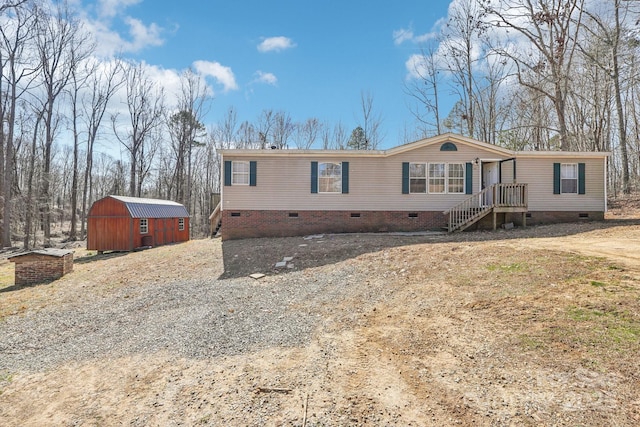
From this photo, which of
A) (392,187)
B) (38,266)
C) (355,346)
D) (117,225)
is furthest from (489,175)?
(117,225)

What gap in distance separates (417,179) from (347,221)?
11.1ft

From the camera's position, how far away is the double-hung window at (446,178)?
12.8 metres

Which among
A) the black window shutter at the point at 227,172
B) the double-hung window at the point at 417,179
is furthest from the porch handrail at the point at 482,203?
the black window shutter at the point at 227,172

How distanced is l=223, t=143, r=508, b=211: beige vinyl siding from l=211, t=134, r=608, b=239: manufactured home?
0.14 ft

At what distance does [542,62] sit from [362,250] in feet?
59.1

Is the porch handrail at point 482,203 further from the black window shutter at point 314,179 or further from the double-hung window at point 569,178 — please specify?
the black window shutter at point 314,179

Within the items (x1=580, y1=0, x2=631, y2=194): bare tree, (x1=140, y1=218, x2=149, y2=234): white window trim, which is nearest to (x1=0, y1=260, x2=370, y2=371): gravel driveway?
(x1=140, y1=218, x2=149, y2=234): white window trim

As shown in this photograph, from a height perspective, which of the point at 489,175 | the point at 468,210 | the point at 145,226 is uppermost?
the point at 489,175

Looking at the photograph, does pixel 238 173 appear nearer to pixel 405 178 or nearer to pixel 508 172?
pixel 405 178

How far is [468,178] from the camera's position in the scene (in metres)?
12.8

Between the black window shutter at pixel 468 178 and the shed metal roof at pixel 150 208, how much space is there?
51.5 feet

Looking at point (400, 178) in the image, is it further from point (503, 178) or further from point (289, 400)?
point (289, 400)

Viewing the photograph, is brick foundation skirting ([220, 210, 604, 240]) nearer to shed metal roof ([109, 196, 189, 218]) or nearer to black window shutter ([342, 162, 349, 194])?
black window shutter ([342, 162, 349, 194])

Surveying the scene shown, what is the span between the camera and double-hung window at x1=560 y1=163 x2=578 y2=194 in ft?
42.2
